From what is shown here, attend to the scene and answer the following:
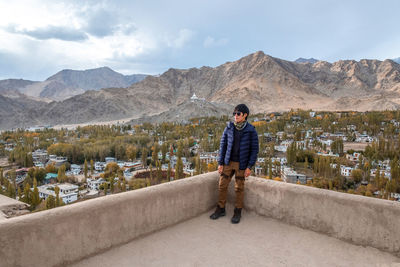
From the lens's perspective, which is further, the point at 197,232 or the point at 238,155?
the point at 238,155

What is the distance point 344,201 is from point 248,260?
1.02 m

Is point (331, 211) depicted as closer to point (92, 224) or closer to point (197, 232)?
point (197, 232)

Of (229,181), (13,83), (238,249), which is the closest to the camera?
(238,249)

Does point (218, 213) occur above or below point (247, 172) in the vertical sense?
below

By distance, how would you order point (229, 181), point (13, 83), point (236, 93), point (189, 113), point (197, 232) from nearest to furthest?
point (197, 232) < point (229, 181) < point (189, 113) < point (236, 93) < point (13, 83)

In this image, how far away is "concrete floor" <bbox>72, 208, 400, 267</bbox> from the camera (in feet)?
7.18

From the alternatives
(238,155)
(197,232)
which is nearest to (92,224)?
(197,232)

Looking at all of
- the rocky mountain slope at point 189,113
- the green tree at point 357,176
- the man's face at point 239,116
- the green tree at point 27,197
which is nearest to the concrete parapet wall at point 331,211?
the man's face at point 239,116

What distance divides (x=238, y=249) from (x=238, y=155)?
0.99 metres

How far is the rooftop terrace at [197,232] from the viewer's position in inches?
78.4

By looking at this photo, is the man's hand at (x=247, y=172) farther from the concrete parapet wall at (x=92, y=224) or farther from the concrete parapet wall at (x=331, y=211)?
the concrete parapet wall at (x=92, y=224)

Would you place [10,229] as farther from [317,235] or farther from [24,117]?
[24,117]

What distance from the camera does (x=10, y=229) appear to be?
1822 millimetres

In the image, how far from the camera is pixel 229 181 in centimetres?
312
